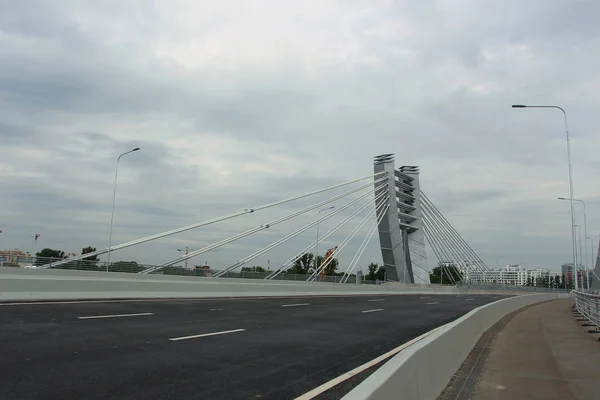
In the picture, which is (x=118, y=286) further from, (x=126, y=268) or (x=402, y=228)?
(x=402, y=228)

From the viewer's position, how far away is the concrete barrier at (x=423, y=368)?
4.00 meters

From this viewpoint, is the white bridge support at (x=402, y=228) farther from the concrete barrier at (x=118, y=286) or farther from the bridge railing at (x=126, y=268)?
the bridge railing at (x=126, y=268)

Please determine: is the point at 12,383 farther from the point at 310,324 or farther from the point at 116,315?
the point at 310,324

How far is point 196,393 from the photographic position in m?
5.90

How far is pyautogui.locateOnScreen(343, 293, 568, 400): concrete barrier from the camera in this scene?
4004mm

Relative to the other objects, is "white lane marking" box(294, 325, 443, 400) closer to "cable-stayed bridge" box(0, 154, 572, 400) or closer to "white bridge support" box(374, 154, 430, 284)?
"cable-stayed bridge" box(0, 154, 572, 400)

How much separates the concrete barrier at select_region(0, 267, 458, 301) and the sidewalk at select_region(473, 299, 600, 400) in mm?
13102

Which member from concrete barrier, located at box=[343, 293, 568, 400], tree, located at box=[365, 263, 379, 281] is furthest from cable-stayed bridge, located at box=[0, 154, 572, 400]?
tree, located at box=[365, 263, 379, 281]

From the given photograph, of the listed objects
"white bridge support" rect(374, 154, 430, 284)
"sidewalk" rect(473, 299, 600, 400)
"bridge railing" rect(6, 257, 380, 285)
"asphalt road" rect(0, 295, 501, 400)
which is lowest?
"sidewalk" rect(473, 299, 600, 400)

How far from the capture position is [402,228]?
2024 inches

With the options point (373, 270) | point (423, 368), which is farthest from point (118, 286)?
point (373, 270)

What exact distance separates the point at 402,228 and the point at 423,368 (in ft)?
153

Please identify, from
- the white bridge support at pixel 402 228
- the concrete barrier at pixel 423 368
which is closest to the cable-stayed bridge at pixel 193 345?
the concrete barrier at pixel 423 368

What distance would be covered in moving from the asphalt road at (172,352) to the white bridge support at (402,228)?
3431 cm
